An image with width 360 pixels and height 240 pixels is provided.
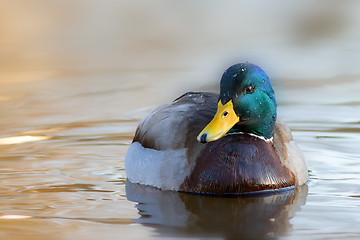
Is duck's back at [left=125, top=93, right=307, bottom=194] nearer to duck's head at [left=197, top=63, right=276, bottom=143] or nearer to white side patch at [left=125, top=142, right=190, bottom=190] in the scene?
white side patch at [left=125, top=142, right=190, bottom=190]

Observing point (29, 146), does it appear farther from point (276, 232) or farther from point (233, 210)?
point (276, 232)

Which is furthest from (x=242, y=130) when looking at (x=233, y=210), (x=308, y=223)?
(x=308, y=223)

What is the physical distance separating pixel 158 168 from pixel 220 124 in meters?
0.86

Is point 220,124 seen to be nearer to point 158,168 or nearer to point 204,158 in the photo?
point 204,158

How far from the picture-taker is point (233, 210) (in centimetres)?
607

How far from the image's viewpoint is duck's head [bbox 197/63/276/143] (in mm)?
6383

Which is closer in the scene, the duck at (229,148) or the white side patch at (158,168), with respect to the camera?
the duck at (229,148)

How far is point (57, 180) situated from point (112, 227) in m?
1.78

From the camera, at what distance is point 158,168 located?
6812 mm

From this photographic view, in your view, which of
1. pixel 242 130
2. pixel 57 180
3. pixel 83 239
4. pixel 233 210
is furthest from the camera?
pixel 57 180

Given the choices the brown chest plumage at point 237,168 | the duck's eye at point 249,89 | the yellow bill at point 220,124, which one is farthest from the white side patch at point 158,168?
the duck's eye at point 249,89

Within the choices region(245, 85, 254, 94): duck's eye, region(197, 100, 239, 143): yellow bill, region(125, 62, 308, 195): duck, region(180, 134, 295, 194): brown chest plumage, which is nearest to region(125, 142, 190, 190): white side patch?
region(125, 62, 308, 195): duck

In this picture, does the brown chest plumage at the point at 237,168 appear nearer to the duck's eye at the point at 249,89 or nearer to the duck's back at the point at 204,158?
the duck's back at the point at 204,158

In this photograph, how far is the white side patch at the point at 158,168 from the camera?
666cm
